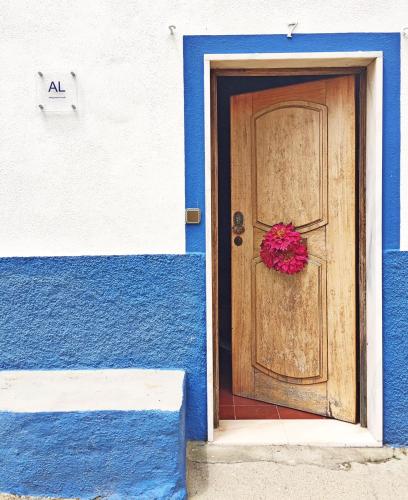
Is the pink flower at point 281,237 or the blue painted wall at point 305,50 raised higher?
the blue painted wall at point 305,50

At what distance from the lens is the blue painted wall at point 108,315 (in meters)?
3.11

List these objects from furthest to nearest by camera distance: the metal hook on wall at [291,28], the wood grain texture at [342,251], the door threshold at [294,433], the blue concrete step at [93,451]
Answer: the wood grain texture at [342,251] → the door threshold at [294,433] → the metal hook on wall at [291,28] → the blue concrete step at [93,451]

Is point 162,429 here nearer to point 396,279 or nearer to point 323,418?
point 323,418

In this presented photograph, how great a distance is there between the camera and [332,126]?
3.27m

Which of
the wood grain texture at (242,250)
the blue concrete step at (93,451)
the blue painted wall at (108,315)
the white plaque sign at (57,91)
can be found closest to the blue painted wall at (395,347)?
the wood grain texture at (242,250)

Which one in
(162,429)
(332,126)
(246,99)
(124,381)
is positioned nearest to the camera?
(162,429)

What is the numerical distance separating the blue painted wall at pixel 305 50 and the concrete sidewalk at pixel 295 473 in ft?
3.93

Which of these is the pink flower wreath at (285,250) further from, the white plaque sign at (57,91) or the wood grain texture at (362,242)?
the white plaque sign at (57,91)

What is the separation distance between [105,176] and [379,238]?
1594 mm

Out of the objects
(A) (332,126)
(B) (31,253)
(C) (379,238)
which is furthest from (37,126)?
(C) (379,238)

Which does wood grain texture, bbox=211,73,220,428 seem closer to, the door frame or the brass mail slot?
the door frame

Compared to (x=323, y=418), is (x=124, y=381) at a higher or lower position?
higher

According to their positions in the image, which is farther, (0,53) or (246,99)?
(246,99)

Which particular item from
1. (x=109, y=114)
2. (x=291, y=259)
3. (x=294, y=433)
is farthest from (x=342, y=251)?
(x=109, y=114)
